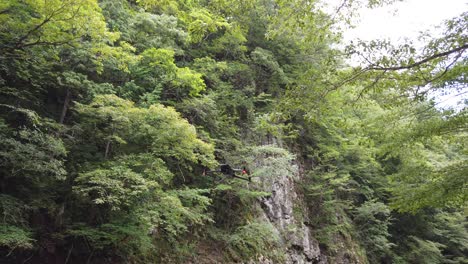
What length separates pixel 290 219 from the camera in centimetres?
1199

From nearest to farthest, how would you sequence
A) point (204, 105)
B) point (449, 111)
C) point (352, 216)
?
point (449, 111) < point (204, 105) < point (352, 216)

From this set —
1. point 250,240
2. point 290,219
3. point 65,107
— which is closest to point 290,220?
point 290,219

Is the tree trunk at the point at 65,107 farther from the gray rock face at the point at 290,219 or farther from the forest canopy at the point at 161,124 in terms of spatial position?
the gray rock face at the point at 290,219

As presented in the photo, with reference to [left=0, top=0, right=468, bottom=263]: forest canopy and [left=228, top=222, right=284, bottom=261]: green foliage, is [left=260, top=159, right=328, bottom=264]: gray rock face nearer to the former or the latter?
[left=0, top=0, right=468, bottom=263]: forest canopy


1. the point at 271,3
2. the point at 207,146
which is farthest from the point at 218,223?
the point at 271,3

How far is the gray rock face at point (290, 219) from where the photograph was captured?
11.2 metres

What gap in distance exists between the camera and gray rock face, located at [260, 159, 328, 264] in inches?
443

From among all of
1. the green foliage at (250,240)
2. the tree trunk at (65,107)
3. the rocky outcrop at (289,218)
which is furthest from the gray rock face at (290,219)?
the tree trunk at (65,107)

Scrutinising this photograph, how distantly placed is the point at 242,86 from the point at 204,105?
13.5 feet

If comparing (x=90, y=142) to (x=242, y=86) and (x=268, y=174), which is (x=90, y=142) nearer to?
(x=268, y=174)

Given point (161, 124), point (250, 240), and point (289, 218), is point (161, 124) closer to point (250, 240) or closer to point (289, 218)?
point (250, 240)

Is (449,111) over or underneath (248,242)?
over

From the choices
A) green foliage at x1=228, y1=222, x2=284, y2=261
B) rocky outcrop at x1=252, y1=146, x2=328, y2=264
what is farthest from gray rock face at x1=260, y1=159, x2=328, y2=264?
green foliage at x1=228, y1=222, x2=284, y2=261

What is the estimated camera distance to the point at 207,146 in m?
7.16
